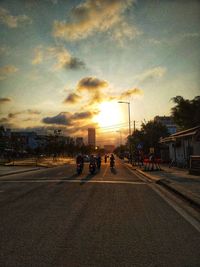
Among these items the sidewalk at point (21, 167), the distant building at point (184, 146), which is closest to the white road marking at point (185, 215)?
the distant building at point (184, 146)

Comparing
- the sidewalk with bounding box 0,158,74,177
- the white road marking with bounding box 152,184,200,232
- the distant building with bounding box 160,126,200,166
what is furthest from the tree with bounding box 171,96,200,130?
the white road marking with bounding box 152,184,200,232

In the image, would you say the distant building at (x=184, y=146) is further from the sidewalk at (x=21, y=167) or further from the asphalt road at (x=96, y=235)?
the asphalt road at (x=96, y=235)

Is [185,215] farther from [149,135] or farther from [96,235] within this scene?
[149,135]

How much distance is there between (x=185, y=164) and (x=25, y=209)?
2567 cm

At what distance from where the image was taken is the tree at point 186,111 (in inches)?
2365

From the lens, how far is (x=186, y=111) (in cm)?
6119

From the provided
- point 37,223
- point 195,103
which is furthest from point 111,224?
point 195,103

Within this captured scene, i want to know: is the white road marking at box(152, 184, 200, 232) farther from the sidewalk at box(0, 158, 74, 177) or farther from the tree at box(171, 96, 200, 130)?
the tree at box(171, 96, 200, 130)

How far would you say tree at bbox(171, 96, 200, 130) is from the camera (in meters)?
60.1

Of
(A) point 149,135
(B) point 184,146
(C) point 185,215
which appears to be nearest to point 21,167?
(B) point 184,146

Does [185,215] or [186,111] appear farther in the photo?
[186,111]

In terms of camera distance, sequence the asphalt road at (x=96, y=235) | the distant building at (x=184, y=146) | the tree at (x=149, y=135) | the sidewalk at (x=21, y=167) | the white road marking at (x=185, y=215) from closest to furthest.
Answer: the asphalt road at (x=96, y=235) < the white road marking at (x=185, y=215) < the distant building at (x=184, y=146) < the sidewalk at (x=21, y=167) < the tree at (x=149, y=135)

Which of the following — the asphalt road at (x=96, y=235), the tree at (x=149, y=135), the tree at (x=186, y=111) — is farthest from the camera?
the tree at (x=149, y=135)

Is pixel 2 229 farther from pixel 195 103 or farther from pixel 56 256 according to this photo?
pixel 195 103
